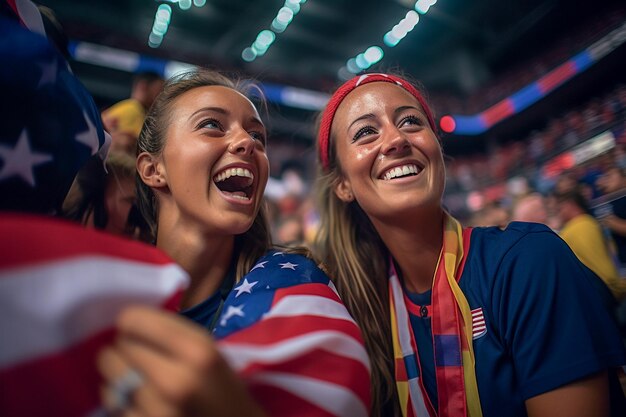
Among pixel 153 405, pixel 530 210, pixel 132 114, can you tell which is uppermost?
pixel 132 114

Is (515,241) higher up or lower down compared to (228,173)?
lower down

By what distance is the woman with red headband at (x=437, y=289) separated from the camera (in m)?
1.01

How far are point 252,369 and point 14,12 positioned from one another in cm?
99

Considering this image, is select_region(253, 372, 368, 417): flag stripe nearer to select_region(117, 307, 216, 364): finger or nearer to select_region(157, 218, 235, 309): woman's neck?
select_region(117, 307, 216, 364): finger

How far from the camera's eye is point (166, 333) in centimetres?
51

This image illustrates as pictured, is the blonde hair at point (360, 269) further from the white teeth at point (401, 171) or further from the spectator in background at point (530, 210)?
the spectator in background at point (530, 210)

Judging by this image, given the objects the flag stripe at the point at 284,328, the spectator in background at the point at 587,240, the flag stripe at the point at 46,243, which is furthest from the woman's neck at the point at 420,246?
the spectator in background at the point at 587,240

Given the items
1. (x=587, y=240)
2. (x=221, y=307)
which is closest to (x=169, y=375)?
(x=221, y=307)

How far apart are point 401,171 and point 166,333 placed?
1167 millimetres

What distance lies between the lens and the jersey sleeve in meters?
0.98

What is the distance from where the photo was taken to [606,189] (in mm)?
3939

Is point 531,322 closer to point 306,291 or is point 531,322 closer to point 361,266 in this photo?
point 306,291

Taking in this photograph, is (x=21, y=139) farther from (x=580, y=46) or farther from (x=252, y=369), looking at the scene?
(x=580, y=46)

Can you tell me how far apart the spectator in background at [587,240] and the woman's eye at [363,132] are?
1.86 metres
